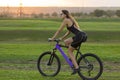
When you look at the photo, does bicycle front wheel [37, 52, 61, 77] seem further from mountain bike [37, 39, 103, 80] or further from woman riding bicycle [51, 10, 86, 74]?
woman riding bicycle [51, 10, 86, 74]

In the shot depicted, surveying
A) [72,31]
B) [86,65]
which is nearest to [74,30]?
[72,31]

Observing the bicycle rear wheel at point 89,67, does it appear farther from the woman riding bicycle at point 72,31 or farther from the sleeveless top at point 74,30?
the sleeveless top at point 74,30

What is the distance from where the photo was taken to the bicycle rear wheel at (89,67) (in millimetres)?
11586

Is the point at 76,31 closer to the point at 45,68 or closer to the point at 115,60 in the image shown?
the point at 45,68

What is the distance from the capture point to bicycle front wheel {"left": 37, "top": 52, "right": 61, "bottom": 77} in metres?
12.2

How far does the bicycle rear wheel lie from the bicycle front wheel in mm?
823

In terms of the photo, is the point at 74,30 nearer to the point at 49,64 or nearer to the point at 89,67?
the point at 89,67

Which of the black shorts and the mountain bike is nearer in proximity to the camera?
the black shorts

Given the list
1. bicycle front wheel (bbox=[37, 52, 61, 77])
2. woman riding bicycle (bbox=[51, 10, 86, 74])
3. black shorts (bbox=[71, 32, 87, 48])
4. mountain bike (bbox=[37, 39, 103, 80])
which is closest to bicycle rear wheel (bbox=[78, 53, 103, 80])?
mountain bike (bbox=[37, 39, 103, 80])

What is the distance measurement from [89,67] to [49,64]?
135 cm

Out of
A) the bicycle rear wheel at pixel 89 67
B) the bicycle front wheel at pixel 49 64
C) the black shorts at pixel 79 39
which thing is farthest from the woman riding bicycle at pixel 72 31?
the bicycle front wheel at pixel 49 64

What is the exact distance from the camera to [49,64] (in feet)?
40.4

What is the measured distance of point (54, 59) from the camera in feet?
40.3

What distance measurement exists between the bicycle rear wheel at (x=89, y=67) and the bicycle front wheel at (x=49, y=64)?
82 centimetres
